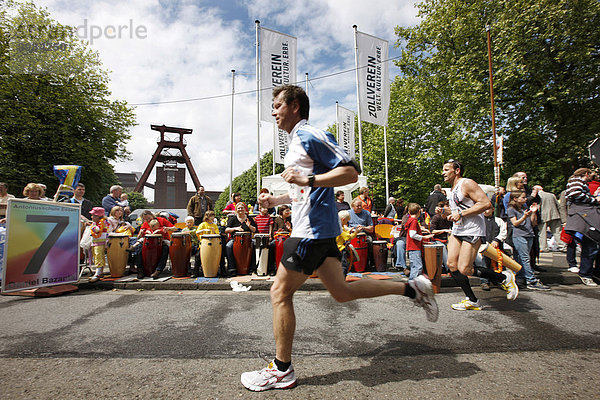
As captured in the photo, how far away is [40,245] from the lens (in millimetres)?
5156

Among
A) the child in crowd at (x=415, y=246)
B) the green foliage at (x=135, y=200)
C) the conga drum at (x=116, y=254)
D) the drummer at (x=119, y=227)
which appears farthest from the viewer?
the green foliage at (x=135, y=200)

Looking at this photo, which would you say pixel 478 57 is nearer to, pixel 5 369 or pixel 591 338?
pixel 591 338

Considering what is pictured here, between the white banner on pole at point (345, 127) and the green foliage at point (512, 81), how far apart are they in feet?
15.1

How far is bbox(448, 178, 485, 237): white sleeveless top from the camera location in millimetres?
4000

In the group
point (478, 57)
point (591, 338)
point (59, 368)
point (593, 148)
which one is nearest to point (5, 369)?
point (59, 368)

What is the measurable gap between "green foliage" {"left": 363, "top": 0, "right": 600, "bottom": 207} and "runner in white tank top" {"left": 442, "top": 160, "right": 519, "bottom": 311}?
44.3ft

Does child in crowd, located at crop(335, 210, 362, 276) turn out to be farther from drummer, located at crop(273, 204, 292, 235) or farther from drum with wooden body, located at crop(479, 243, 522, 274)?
drum with wooden body, located at crop(479, 243, 522, 274)

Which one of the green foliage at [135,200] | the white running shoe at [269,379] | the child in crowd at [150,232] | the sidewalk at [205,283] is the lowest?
the sidewalk at [205,283]

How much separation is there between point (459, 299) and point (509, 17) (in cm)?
1550

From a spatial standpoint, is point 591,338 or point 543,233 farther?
point 543,233

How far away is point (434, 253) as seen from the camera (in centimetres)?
523

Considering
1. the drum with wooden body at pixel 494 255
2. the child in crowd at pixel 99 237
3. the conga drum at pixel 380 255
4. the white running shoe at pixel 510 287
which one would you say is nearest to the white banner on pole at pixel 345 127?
the conga drum at pixel 380 255

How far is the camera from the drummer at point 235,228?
22.4ft

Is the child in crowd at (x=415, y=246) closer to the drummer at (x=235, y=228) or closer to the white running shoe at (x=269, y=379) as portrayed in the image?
the drummer at (x=235, y=228)
